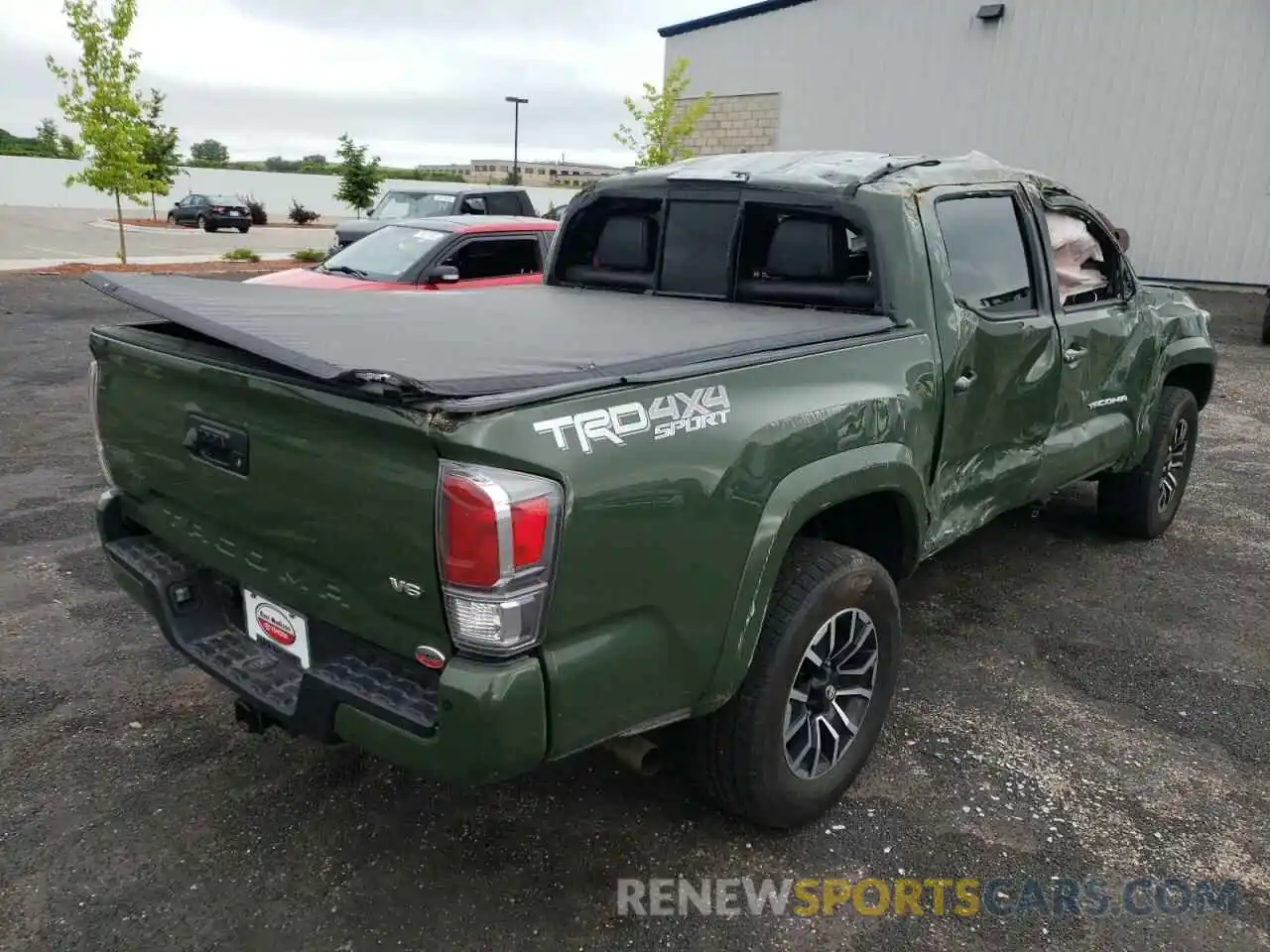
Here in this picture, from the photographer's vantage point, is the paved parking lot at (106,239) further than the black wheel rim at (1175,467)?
Yes

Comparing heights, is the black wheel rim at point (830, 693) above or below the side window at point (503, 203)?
below

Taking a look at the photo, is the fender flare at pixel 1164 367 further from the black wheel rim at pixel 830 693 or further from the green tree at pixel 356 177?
the green tree at pixel 356 177

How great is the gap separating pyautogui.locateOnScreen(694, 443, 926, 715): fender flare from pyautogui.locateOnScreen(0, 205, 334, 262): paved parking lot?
79.4ft

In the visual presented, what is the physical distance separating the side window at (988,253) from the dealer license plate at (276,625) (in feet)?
8.01

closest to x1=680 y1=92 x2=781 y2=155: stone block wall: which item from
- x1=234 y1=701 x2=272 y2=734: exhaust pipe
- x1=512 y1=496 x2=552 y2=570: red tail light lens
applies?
x1=234 y1=701 x2=272 y2=734: exhaust pipe

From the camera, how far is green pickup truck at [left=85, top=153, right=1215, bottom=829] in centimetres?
209

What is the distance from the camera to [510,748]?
2111 millimetres

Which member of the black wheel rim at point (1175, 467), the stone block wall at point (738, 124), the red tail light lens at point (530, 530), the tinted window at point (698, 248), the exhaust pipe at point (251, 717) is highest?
the stone block wall at point (738, 124)

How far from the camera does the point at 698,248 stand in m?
3.99

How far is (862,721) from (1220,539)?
372cm

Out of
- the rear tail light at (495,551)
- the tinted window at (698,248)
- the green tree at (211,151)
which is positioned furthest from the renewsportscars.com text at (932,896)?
the green tree at (211,151)

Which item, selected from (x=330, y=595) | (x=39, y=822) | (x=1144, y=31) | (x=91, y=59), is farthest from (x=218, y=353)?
(x=91, y=59)

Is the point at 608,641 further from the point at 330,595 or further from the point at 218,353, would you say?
the point at 218,353

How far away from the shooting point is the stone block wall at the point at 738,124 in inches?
946
